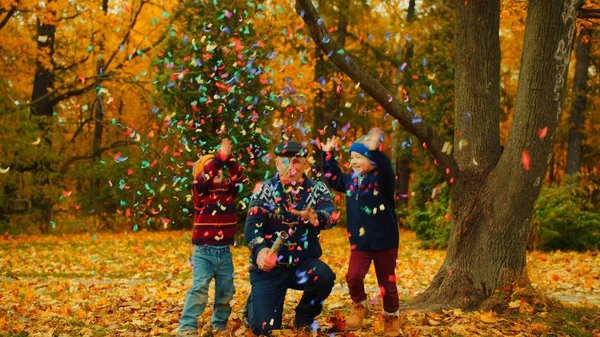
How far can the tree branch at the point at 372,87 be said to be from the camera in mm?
5945

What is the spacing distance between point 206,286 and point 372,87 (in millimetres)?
2527

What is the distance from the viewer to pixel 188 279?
10.5m

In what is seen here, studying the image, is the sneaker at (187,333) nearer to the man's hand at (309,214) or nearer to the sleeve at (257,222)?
the sleeve at (257,222)

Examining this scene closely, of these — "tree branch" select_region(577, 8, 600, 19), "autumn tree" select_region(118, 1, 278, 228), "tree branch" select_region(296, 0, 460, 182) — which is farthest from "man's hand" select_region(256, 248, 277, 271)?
"autumn tree" select_region(118, 1, 278, 228)

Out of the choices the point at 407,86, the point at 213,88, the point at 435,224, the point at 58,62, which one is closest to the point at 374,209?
the point at 213,88

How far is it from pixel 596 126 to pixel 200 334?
24066mm

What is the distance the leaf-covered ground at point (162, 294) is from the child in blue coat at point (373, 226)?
1.15ft

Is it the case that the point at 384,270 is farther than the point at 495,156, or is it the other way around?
the point at 495,156

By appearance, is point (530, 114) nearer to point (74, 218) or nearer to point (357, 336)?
point (357, 336)

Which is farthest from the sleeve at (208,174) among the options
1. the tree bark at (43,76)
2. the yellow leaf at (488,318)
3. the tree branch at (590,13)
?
the tree bark at (43,76)

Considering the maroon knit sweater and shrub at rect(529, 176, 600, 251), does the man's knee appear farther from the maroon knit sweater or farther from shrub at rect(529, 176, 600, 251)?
shrub at rect(529, 176, 600, 251)

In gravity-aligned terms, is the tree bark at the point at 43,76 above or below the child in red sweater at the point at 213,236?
above

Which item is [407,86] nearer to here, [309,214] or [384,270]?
[384,270]

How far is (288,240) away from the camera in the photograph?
5906mm
